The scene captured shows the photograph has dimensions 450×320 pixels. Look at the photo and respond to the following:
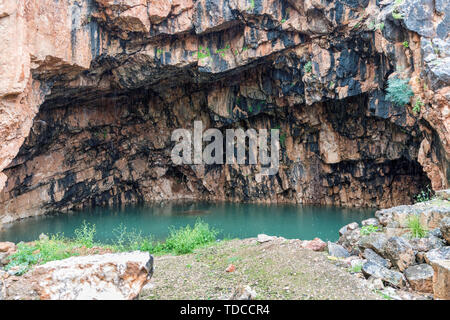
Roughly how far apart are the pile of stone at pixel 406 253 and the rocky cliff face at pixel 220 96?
14.2 feet

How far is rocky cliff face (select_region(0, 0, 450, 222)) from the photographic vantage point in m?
11.1

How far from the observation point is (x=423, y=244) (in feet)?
18.9

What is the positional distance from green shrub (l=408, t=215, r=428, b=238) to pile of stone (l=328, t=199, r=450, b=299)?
65mm

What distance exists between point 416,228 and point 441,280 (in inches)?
91.7

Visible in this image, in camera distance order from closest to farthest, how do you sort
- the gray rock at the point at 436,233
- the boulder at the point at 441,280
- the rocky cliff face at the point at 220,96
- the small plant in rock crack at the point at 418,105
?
the boulder at the point at 441,280 → the gray rock at the point at 436,233 → the small plant in rock crack at the point at 418,105 → the rocky cliff face at the point at 220,96

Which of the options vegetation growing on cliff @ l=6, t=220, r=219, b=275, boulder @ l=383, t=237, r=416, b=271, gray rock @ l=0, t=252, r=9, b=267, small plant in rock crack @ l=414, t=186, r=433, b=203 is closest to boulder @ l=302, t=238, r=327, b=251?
boulder @ l=383, t=237, r=416, b=271

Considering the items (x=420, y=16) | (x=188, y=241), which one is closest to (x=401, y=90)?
(x=420, y=16)

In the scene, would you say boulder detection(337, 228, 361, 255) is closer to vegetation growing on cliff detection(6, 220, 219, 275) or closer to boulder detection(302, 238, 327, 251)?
boulder detection(302, 238, 327, 251)

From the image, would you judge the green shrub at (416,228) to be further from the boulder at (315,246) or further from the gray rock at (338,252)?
the boulder at (315,246)

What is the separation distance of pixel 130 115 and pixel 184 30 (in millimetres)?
10467

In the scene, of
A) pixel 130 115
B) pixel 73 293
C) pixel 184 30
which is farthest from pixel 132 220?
pixel 73 293

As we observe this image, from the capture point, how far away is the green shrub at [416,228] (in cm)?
627

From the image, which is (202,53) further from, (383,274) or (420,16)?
(383,274)

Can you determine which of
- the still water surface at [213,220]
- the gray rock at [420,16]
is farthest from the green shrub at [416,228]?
the gray rock at [420,16]
